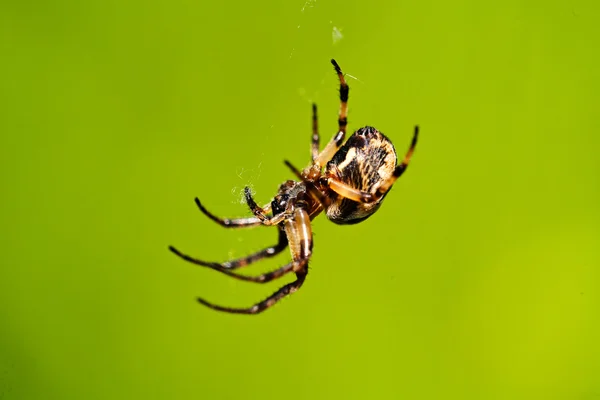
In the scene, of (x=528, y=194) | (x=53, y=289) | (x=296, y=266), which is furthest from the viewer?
(x=528, y=194)

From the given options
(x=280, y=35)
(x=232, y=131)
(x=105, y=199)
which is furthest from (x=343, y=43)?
(x=105, y=199)

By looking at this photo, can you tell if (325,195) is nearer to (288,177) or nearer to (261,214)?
(261,214)

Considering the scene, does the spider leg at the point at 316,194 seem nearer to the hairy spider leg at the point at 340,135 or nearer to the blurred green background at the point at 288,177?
the hairy spider leg at the point at 340,135

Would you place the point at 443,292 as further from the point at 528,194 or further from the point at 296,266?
the point at 296,266

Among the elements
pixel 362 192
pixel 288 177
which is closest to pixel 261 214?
pixel 362 192

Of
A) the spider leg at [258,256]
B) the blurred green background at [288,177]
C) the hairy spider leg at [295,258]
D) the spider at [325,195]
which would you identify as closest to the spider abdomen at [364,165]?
the spider at [325,195]

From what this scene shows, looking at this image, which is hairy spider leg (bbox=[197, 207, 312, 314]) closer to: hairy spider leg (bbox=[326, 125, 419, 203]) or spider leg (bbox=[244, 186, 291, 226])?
spider leg (bbox=[244, 186, 291, 226])
